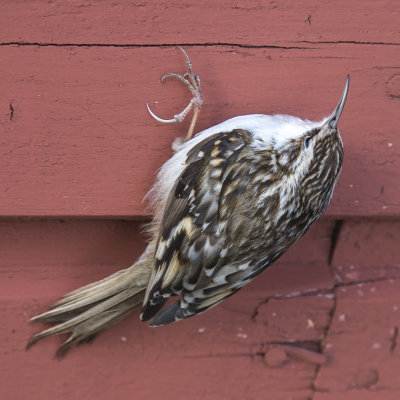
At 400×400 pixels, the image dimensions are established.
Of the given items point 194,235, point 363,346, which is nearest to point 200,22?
point 194,235

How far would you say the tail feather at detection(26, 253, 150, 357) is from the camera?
47.8 inches

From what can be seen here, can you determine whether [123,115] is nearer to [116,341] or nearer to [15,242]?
[15,242]

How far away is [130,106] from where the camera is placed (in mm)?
1190

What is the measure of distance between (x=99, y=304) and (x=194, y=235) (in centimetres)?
26

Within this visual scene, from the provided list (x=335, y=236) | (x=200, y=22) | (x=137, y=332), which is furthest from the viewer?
(x=335, y=236)

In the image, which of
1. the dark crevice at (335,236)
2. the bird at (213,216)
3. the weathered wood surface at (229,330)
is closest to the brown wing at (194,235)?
the bird at (213,216)

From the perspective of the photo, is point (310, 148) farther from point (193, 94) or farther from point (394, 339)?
point (394, 339)

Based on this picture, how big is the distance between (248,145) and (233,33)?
0.25 m

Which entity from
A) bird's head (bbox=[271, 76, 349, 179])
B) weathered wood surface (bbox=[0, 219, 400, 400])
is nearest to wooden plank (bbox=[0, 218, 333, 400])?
weathered wood surface (bbox=[0, 219, 400, 400])

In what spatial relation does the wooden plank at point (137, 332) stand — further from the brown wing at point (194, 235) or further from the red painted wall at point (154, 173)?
the brown wing at point (194, 235)

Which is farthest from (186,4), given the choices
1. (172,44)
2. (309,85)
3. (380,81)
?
(380,81)

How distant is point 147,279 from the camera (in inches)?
48.0

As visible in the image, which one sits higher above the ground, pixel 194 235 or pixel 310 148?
pixel 310 148

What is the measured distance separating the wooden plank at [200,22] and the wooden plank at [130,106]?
2cm
